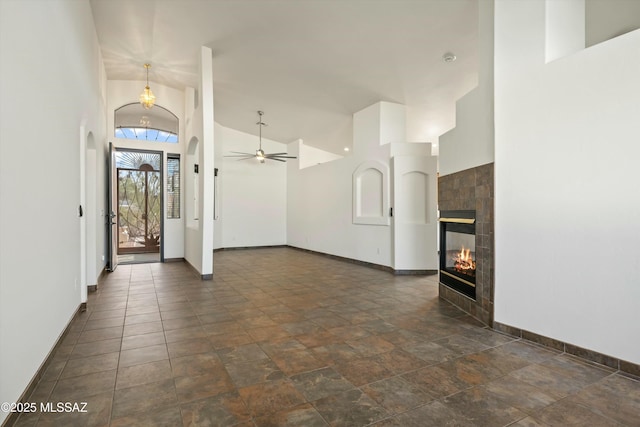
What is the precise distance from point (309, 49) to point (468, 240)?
3.76m

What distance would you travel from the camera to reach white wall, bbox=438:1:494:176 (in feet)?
11.0

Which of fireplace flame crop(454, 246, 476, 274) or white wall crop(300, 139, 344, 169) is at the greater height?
white wall crop(300, 139, 344, 169)

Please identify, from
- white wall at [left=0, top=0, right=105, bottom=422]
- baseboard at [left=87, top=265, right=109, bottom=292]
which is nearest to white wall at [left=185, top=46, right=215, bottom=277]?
baseboard at [left=87, top=265, right=109, bottom=292]

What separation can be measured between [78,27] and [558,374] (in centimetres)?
587

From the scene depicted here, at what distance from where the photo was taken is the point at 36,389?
213cm

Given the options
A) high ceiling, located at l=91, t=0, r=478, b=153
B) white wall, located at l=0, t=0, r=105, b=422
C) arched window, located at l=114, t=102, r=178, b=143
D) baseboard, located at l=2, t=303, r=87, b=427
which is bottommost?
baseboard, located at l=2, t=303, r=87, b=427

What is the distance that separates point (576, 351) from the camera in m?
2.59

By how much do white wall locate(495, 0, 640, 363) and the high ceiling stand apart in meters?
1.54

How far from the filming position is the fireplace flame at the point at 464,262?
12.4ft

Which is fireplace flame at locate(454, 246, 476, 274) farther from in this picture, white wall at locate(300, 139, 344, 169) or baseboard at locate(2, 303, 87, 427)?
white wall at locate(300, 139, 344, 169)

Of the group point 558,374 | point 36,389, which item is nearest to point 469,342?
point 558,374

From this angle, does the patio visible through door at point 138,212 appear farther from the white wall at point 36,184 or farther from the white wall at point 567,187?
the white wall at point 567,187

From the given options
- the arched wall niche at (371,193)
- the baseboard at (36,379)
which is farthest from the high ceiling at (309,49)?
the baseboard at (36,379)

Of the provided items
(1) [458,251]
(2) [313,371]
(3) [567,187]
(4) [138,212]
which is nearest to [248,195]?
(4) [138,212]
